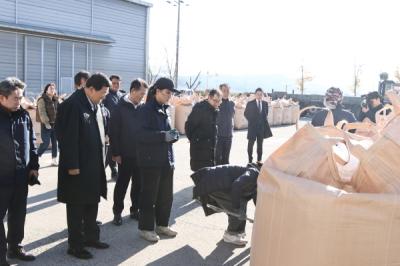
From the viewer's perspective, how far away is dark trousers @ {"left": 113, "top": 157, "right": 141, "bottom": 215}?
18.3 ft

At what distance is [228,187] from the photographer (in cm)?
415

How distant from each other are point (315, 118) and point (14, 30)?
17.1 metres

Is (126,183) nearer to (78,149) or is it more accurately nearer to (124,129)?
(124,129)

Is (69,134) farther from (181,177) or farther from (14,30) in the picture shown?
(14,30)

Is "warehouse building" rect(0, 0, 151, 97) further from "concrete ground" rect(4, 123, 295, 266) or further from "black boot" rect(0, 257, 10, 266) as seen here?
"black boot" rect(0, 257, 10, 266)

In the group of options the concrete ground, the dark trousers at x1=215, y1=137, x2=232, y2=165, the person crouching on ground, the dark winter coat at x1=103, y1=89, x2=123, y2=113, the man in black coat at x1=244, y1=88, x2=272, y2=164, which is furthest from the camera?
the man in black coat at x1=244, y1=88, x2=272, y2=164

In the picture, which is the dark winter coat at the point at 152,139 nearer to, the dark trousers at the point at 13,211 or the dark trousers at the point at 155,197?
the dark trousers at the point at 155,197

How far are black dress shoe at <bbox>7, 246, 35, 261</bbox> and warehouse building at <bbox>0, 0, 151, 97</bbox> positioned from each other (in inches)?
647

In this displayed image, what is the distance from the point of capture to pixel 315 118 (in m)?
5.38

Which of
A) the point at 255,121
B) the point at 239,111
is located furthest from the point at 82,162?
the point at 239,111

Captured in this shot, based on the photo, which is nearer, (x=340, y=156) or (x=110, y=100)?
(x=340, y=156)

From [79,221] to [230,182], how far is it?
1486 millimetres

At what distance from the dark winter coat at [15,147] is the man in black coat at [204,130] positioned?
2630 millimetres

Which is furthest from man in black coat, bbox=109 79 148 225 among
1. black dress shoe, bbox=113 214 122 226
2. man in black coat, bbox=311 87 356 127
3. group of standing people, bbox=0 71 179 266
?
man in black coat, bbox=311 87 356 127
